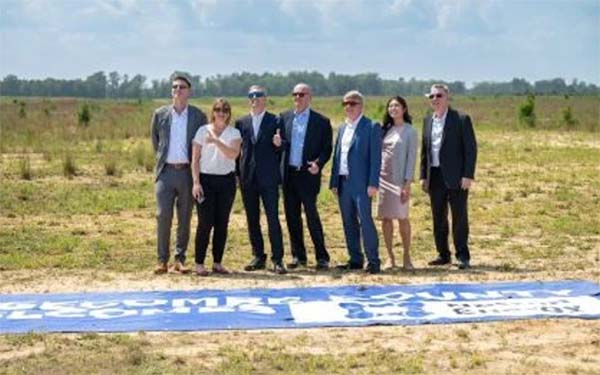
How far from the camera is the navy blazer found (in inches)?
354

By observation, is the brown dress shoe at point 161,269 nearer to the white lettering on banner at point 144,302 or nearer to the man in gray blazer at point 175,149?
the man in gray blazer at point 175,149

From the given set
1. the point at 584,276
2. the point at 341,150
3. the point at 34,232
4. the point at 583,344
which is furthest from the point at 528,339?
the point at 34,232

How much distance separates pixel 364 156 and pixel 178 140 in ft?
5.91

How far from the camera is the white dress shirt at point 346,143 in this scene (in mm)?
9055

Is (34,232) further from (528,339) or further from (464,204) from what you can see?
(528,339)

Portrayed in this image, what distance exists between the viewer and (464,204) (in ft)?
31.2

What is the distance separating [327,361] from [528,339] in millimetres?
1558

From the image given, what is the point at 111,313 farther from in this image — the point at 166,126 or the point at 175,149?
the point at 166,126

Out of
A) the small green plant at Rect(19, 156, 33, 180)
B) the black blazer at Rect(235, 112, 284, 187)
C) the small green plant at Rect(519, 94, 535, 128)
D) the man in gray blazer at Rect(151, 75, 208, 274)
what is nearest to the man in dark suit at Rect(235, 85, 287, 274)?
the black blazer at Rect(235, 112, 284, 187)

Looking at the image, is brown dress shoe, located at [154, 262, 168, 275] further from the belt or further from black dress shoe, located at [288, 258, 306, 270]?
black dress shoe, located at [288, 258, 306, 270]

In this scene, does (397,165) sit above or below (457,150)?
below

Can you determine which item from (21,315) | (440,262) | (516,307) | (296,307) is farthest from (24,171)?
(516,307)

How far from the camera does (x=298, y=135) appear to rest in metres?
9.21

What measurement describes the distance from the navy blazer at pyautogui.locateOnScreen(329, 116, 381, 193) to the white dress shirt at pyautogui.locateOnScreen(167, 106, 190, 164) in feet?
5.25
